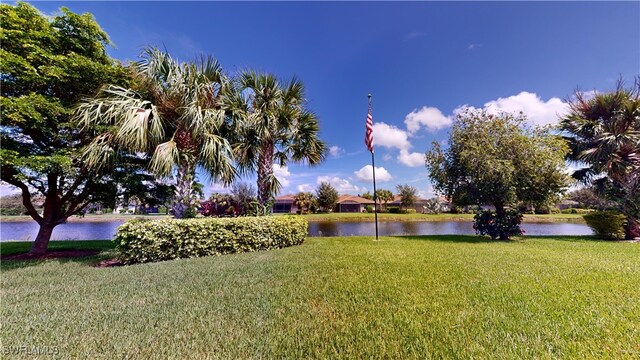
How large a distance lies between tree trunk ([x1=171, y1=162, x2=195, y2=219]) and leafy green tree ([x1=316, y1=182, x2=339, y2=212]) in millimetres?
32592

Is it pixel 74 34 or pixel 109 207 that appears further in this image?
pixel 109 207

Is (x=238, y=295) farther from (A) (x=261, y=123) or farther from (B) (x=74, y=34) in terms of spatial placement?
(B) (x=74, y=34)

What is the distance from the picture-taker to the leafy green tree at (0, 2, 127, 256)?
5.63m

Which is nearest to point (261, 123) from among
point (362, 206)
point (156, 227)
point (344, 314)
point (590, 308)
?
point (156, 227)

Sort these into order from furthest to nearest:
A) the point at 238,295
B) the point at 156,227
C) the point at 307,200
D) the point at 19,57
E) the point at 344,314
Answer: the point at 307,200, the point at 156,227, the point at 19,57, the point at 238,295, the point at 344,314

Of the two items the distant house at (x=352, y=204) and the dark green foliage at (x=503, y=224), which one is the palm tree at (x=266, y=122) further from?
the distant house at (x=352, y=204)

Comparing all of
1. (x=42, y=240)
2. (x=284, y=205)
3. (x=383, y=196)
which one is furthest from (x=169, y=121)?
(x=383, y=196)

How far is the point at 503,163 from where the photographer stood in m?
9.70

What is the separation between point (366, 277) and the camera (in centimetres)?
467

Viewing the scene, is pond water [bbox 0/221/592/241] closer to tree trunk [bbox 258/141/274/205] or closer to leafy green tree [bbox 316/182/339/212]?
tree trunk [bbox 258/141/274/205]

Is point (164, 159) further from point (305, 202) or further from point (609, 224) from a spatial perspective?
point (305, 202)

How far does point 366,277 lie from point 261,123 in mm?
6491

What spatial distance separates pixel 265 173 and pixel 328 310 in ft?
22.1

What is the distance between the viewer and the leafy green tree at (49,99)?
18.5 ft
